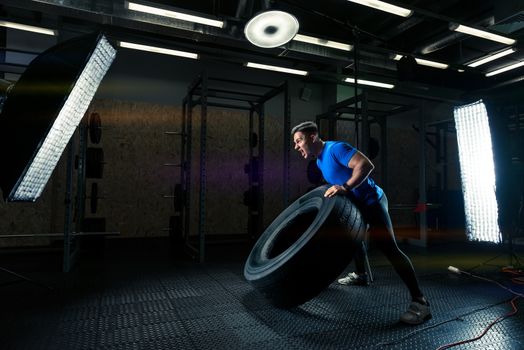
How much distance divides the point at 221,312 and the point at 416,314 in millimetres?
1294

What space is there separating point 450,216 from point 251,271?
5995mm

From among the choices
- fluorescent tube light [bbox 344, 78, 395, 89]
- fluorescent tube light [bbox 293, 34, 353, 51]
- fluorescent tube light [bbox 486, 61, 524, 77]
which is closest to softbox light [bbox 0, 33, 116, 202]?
fluorescent tube light [bbox 293, 34, 353, 51]

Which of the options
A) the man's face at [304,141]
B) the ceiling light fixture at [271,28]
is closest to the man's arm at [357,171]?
the man's face at [304,141]

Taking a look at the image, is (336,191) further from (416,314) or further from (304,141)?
(416,314)

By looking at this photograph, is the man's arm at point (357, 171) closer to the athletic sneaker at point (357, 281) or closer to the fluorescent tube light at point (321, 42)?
the athletic sneaker at point (357, 281)

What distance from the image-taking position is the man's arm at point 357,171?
1.96m

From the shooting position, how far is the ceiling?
3.41m

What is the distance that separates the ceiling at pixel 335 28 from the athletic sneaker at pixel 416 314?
2435 millimetres

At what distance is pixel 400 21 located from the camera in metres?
4.75

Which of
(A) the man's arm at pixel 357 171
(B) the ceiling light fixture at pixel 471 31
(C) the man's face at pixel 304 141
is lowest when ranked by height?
(A) the man's arm at pixel 357 171

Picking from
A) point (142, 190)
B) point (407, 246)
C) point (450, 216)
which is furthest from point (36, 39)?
point (450, 216)

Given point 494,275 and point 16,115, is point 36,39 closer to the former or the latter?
point 16,115

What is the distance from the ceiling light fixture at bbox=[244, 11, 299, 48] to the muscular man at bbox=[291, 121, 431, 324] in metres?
1.16

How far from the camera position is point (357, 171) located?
1.97 meters
